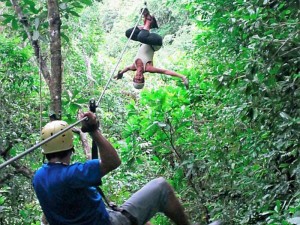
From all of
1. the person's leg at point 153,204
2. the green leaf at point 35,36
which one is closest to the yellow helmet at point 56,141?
the person's leg at point 153,204

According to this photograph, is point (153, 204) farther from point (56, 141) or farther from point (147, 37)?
point (147, 37)

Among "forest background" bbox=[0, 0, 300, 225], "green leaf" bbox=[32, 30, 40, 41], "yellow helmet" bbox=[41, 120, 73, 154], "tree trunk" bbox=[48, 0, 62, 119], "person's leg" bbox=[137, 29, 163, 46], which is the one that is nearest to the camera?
"yellow helmet" bbox=[41, 120, 73, 154]

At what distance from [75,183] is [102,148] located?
7.9 inches

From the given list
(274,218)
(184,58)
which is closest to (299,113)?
(274,218)

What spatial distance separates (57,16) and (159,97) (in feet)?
6.40

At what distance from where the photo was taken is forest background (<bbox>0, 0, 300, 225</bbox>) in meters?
3.11

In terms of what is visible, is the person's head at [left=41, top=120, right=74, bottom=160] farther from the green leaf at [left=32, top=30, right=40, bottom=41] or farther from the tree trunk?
the green leaf at [left=32, top=30, right=40, bottom=41]

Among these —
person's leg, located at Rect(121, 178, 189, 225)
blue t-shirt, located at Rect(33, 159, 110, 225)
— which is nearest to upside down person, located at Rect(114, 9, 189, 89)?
person's leg, located at Rect(121, 178, 189, 225)

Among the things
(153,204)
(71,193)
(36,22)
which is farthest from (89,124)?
(36,22)

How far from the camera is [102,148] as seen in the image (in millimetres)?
2232

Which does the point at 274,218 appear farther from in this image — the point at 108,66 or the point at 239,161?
the point at 108,66

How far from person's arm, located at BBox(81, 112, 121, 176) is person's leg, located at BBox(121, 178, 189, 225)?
1.49 feet

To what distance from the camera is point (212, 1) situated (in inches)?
205

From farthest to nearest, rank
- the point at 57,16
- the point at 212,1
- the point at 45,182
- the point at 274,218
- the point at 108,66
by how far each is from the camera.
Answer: the point at 108,66
the point at 212,1
the point at 57,16
the point at 274,218
the point at 45,182
